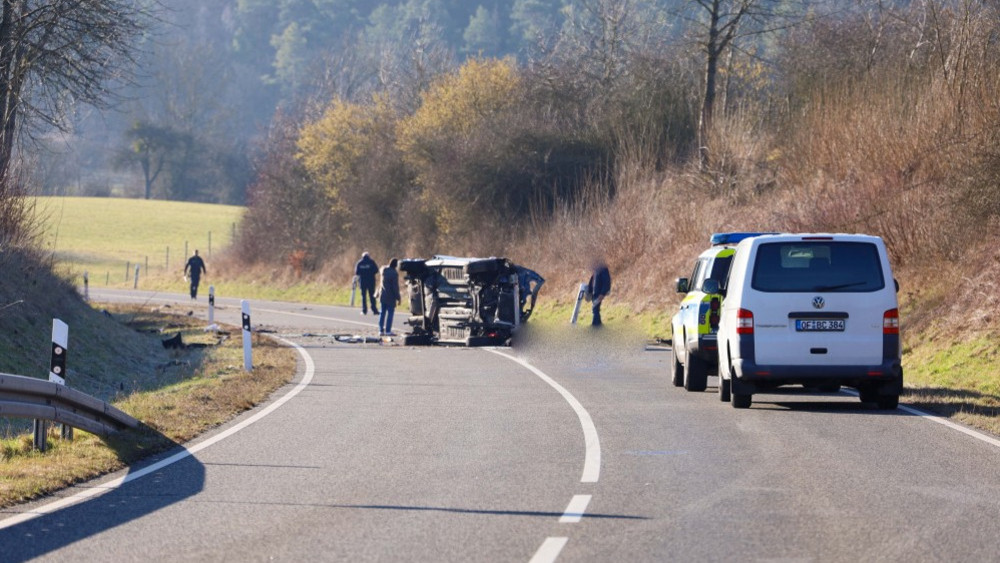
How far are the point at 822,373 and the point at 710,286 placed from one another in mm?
2138

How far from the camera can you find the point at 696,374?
55.8ft

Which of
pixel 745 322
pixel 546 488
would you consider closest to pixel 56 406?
pixel 546 488

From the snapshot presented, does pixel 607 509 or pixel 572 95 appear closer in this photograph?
pixel 607 509

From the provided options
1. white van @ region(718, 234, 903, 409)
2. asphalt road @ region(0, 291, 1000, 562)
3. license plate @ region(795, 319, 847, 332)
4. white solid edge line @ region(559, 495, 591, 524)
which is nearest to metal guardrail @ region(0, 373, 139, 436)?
asphalt road @ region(0, 291, 1000, 562)

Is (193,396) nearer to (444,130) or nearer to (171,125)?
(444,130)

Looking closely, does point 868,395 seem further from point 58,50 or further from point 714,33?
point 714,33

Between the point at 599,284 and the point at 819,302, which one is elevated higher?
the point at 599,284

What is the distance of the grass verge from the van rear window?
6.16 meters

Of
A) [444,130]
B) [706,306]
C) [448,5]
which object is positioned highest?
[448,5]

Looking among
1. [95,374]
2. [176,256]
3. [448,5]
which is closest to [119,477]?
[95,374]

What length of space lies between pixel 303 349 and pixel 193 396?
433 inches

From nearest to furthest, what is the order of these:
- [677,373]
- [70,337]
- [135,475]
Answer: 1. [135,475]
2. [677,373]
3. [70,337]

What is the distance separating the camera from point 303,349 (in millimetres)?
26984

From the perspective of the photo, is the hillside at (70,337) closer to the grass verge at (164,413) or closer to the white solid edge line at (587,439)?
the grass verge at (164,413)
